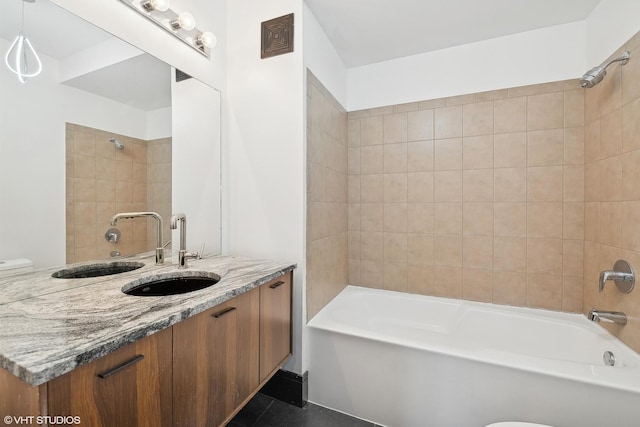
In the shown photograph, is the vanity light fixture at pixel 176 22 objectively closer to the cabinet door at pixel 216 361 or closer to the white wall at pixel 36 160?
the white wall at pixel 36 160

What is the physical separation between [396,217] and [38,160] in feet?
7.43

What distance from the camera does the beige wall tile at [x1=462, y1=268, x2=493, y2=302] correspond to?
2.15 m

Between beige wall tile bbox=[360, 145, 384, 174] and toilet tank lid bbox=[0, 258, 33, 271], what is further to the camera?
beige wall tile bbox=[360, 145, 384, 174]

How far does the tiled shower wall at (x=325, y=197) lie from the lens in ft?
5.95

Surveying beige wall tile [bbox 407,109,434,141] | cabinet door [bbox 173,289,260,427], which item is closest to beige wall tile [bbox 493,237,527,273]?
beige wall tile [bbox 407,109,434,141]

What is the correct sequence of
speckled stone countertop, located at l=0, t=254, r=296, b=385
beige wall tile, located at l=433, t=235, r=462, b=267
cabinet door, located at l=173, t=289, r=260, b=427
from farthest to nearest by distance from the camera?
beige wall tile, located at l=433, t=235, r=462, b=267 < cabinet door, located at l=173, t=289, r=260, b=427 < speckled stone countertop, located at l=0, t=254, r=296, b=385

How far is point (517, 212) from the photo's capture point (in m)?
2.06

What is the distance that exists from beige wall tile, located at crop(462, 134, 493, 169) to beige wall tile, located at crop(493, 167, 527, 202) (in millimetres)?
111

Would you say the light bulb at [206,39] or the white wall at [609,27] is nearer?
the white wall at [609,27]

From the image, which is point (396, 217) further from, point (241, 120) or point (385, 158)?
point (241, 120)

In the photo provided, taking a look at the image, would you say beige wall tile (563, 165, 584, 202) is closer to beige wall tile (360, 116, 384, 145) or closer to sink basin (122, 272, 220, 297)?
beige wall tile (360, 116, 384, 145)

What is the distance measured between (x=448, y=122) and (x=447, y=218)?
2.60 ft

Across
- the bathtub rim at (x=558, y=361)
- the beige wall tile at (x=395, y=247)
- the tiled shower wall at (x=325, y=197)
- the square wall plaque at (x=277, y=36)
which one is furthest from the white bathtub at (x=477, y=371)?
the square wall plaque at (x=277, y=36)

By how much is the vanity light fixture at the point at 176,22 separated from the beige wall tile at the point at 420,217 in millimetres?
1923
